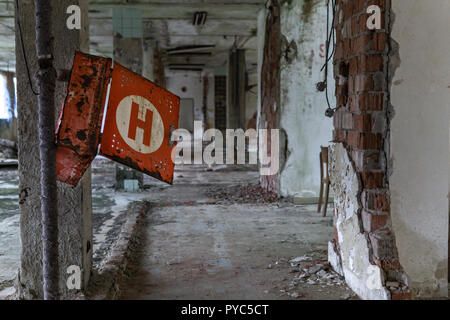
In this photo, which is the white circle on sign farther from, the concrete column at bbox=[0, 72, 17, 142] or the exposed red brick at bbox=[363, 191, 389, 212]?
the concrete column at bbox=[0, 72, 17, 142]

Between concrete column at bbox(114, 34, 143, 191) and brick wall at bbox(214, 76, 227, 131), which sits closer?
concrete column at bbox(114, 34, 143, 191)

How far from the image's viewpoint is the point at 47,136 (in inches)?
63.5

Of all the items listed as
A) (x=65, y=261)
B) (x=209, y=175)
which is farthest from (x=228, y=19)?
(x=65, y=261)

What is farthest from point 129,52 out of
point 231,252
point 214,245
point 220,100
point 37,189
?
point 220,100

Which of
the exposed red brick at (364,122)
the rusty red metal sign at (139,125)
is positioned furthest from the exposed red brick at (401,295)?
the rusty red metal sign at (139,125)

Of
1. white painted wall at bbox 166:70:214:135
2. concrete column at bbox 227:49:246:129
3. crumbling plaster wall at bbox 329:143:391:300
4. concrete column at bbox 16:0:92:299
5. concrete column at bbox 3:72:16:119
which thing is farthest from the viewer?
white painted wall at bbox 166:70:214:135

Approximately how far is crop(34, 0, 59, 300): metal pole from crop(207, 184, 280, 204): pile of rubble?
167 inches

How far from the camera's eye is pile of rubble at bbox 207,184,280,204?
5.98 m

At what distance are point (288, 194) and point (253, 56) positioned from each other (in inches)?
374

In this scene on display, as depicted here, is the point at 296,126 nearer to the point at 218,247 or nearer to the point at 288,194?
the point at 288,194

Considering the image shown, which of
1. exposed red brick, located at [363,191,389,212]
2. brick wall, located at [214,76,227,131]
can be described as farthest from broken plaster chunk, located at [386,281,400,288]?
brick wall, located at [214,76,227,131]

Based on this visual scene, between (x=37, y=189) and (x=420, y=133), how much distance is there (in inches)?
83.1

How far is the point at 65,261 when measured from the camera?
8.01 feet

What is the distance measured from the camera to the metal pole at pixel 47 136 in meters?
1.59
